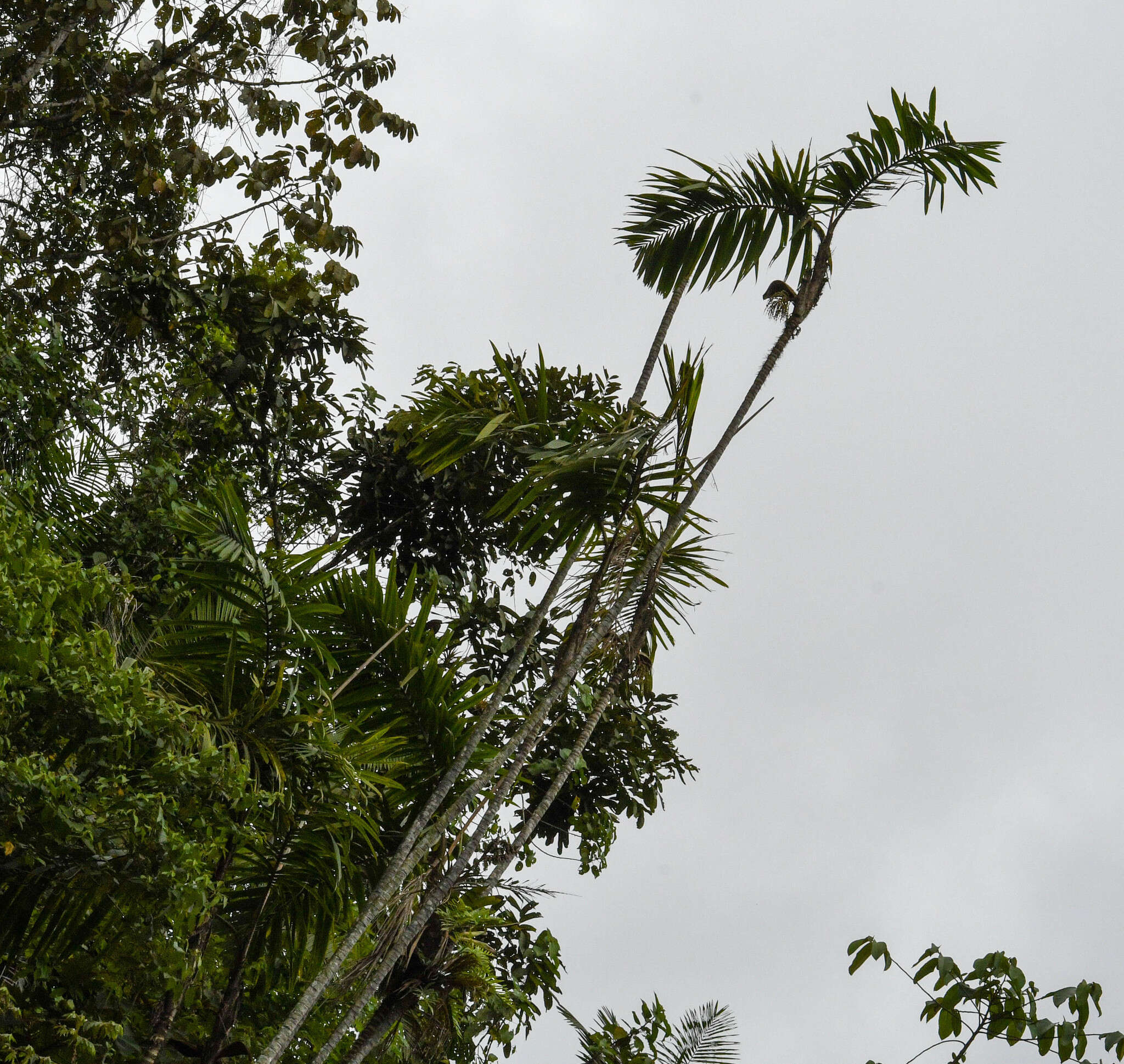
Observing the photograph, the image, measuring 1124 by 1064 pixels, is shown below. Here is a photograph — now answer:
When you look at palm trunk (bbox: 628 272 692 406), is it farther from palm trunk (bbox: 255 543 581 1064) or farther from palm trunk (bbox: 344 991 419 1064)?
palm trunk (bbox: 344 991 419 1064)

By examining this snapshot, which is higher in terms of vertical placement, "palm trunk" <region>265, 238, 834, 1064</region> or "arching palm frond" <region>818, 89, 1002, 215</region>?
"arching palm frond" <region>818, 89, 1002, 215</region>

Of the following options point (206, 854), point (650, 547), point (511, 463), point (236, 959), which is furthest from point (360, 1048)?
Answer: point (511, 463)

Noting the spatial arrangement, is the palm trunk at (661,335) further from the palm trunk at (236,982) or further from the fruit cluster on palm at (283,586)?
the palm trunk at (236,982)

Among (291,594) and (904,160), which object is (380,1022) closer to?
(291,594)

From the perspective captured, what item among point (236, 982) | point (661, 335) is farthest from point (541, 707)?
point (661, 335)

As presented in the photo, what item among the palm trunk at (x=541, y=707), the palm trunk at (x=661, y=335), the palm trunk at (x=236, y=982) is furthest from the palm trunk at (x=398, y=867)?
the palm trunk at (x=661, y=335)

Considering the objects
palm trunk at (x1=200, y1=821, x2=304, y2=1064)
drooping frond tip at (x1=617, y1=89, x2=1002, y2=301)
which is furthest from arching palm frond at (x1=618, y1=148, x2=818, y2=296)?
palm trunk at (x1=200, y1=821, x2=304, y2=1064)

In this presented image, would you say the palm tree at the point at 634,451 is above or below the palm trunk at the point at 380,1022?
above

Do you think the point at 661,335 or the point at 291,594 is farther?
the point at 661,335

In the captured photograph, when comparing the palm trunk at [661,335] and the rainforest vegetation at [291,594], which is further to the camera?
the palm trunk at [661,335]

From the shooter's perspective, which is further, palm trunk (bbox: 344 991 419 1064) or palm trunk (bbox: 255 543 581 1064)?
palm trunk (bbox: 344 991 419 1064)

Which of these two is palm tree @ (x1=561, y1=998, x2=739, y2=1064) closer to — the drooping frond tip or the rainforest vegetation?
the rainforest vegetation

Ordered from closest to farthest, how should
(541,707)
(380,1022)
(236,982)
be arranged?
(380,1022) → (236,982) → (541,707)

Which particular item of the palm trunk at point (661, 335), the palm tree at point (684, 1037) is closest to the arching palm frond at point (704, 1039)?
the palm tree at point (684, 1037)
